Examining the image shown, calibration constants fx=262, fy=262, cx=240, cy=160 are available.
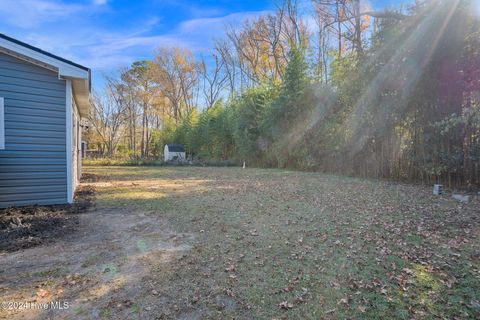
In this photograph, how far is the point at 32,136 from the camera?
4293 millimetres

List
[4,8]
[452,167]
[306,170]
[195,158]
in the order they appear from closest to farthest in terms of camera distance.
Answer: [4,8], [452,167], [306,170], [195,158]

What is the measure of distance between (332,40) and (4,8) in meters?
15.1

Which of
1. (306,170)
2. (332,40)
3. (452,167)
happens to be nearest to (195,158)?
(306,170)

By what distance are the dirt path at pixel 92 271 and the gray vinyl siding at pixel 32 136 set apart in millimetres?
1527

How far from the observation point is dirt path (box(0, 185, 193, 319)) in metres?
1.82

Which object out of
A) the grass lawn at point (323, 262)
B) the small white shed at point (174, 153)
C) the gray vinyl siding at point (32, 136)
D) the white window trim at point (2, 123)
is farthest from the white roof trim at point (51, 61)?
the small white shed at point (174, 153)

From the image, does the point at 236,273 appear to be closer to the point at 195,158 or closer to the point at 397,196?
the point at 397,196

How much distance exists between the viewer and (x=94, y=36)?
31.1 feet

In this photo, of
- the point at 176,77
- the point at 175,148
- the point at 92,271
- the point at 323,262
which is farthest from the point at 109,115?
the point at 323,262

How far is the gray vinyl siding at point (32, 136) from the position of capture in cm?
414

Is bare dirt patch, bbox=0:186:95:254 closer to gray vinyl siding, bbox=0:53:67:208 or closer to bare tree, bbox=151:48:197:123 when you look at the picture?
gray vinyl siding, bbox=0:53:67:208

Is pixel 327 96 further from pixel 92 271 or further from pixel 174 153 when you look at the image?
pixel 174 153

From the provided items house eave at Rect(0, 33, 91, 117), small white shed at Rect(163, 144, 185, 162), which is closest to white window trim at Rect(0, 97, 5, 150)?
house eave at Rect(0, 33, 91, 117)

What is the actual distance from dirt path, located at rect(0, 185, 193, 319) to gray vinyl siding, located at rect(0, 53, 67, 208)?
1.53m
